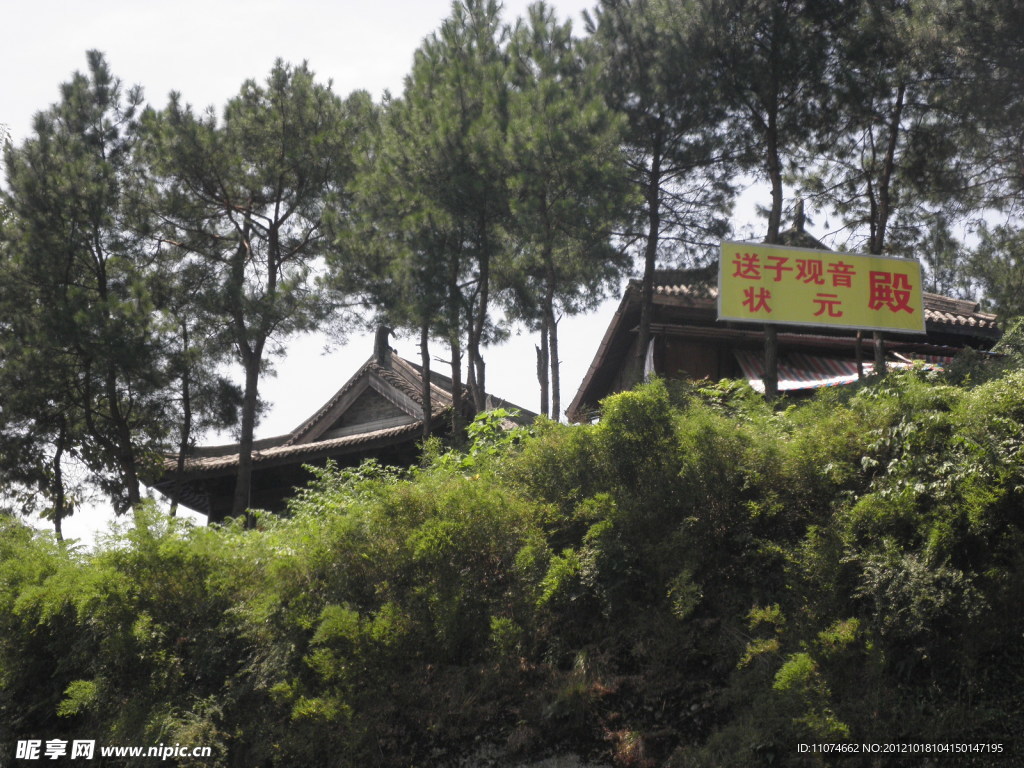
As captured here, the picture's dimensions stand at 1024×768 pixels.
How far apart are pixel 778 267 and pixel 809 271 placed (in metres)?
0.33

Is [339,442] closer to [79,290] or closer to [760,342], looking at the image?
[79,290]

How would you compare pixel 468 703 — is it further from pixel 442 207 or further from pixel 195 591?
pixel 442 207

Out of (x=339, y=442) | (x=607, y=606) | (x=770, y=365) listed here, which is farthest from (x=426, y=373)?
(x=607, y=606)

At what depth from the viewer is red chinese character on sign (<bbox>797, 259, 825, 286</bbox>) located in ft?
33.7

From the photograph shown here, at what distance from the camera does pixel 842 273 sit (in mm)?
10305

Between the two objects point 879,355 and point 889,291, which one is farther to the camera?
point 879,355

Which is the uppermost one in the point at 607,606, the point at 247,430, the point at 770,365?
the point at 770,365

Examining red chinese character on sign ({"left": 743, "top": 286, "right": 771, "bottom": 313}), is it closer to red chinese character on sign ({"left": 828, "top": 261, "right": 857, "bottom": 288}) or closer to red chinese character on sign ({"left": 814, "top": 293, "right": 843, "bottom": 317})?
red chinese character on sign ({"left": 814, "top": 293, "right": 843, "bottom": 317})

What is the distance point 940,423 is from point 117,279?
11.4 m

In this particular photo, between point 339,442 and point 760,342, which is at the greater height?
point 760,342

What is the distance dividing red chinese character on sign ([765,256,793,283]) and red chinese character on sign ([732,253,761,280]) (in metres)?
0.12

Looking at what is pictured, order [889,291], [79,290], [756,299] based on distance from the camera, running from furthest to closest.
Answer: [79,290], [889,291], [756,299]

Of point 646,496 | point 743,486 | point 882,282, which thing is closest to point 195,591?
point 646,496

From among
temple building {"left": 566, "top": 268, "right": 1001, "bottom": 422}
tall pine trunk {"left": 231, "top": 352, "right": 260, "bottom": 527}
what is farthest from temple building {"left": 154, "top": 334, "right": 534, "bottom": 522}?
temple building {"left": 566, "top": 268, "right": 1001, "bottom": 422}
